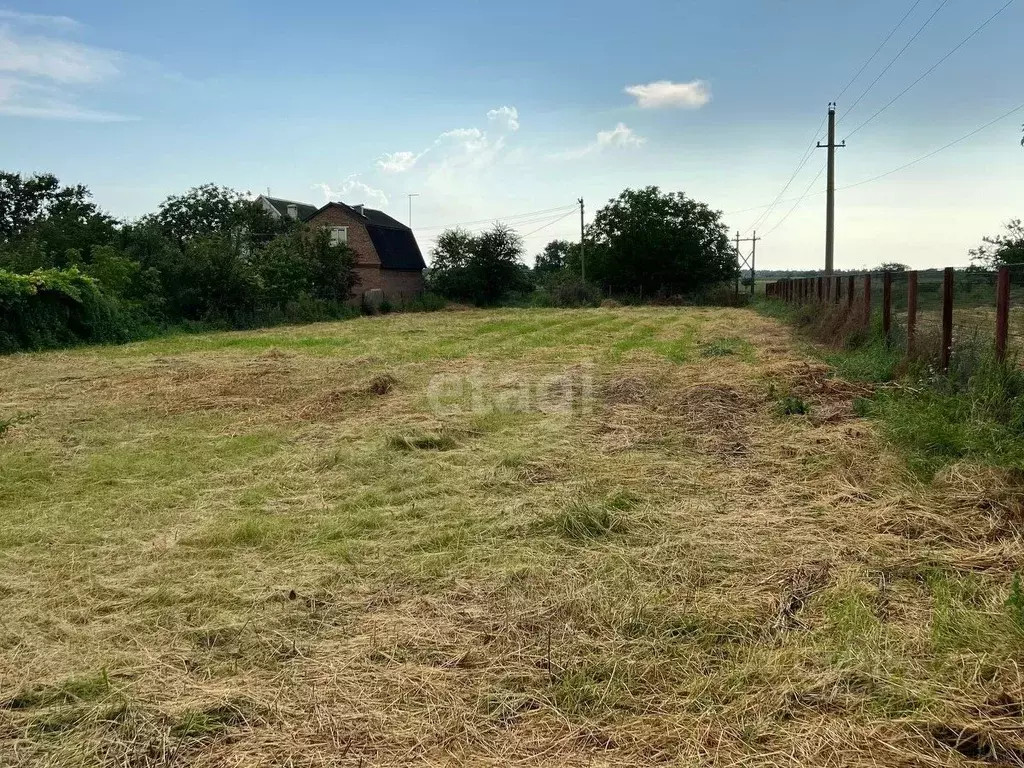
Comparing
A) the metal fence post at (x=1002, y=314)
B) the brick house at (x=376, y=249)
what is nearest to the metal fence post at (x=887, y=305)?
the metal fence post at (x=1002, y=314)

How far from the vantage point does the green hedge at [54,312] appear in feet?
55.1

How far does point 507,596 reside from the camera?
3514mm

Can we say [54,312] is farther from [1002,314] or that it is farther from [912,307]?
[1002,314]

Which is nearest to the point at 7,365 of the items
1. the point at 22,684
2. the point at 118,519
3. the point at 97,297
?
the point at 97,297

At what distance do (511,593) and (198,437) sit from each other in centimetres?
492

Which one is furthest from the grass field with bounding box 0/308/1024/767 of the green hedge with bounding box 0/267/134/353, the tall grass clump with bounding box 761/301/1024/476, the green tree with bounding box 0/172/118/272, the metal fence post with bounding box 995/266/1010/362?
the green tree with bounding box 0/172/118/272

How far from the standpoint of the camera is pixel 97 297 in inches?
752

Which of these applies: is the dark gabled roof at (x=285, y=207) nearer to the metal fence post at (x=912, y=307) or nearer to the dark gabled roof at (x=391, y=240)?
the dark gabled roof at (x=391, y=240)

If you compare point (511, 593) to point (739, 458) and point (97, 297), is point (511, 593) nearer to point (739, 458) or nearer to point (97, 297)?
point (739, 458)

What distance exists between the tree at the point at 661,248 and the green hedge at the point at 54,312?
99.1ft

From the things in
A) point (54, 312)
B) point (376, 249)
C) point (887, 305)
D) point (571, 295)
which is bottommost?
point (887, 305)

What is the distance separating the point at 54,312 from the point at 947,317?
19236mm

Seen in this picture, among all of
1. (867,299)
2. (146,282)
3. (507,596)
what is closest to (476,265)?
(146,282)

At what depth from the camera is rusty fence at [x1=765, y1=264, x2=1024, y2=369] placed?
6.96 meters
